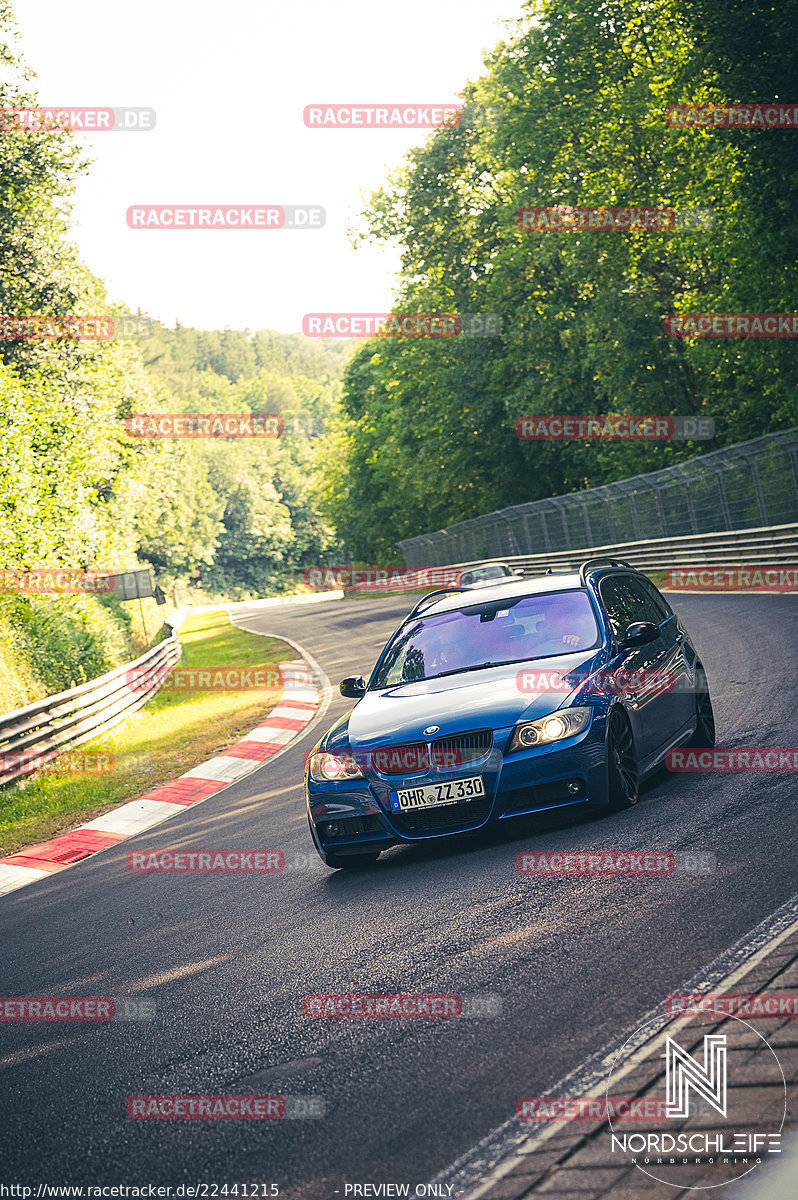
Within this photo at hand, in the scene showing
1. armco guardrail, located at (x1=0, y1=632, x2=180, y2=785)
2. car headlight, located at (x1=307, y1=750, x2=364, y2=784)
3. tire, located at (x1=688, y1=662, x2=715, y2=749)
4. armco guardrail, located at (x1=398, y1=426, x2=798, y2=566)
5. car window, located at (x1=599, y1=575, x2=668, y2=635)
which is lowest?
armco guardrail, located at (x1=0, y1=632, x2=180, y2=785)

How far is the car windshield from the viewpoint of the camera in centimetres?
803

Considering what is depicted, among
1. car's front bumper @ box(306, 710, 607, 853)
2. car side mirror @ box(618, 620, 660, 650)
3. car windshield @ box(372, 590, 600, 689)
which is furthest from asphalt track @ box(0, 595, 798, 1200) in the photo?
car windshield @ box(372, 590, 600, 689)

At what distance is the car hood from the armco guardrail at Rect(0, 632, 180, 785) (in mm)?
7738

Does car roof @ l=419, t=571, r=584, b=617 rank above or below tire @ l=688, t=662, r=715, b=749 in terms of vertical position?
above

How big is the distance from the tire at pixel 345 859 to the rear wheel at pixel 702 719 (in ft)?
9.12

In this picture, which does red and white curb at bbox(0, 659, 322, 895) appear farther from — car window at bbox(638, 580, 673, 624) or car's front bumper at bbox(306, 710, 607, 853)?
car window at bbox(638, 580, 673, 624)

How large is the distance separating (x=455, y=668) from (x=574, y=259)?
35.0 meters

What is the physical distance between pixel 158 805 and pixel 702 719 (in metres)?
6.47

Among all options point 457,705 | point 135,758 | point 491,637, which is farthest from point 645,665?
point 135,758

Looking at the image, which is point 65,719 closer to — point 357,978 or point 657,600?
point 657,600

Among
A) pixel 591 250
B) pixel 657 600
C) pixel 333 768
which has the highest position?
pixel 591 250

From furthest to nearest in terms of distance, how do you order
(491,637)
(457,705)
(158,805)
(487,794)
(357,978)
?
(158,805) < (491,637) < (457,705) < (487,794) < (357,978)

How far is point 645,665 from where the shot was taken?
26.2 ft

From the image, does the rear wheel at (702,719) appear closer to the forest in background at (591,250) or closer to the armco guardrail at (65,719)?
the armco guardrail at (65,719)
